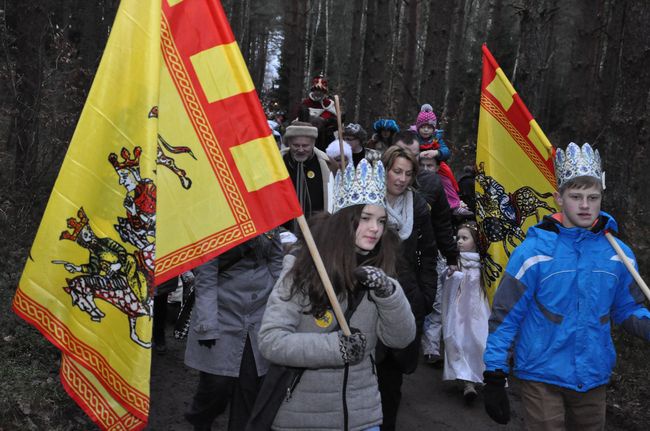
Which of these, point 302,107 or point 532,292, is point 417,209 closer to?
point 532,292

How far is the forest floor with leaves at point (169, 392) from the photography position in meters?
5.25

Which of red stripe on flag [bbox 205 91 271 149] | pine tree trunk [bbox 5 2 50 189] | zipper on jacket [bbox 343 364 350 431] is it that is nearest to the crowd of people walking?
zipper on jacket [bbox 343 364 350 431]

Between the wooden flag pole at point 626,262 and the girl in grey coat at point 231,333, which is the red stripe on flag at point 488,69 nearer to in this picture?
the wooden flag pole at point 626,262

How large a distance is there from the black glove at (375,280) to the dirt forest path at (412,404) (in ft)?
9.80

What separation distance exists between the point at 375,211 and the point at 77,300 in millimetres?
1427

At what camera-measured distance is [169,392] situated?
6277 mm

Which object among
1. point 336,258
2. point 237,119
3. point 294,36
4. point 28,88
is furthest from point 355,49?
point 336,258

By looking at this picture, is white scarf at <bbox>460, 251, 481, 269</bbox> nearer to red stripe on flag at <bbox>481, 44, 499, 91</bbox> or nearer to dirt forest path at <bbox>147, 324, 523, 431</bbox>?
dirt forest path at <bbox>147, 324, 523, 431</bbox>

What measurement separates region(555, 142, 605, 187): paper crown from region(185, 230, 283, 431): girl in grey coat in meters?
1.87

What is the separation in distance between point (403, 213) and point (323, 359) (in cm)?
232

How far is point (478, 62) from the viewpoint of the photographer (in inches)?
1320

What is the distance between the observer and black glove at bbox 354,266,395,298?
312 centimetres

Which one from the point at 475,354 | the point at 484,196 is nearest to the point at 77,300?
the point at 484,196

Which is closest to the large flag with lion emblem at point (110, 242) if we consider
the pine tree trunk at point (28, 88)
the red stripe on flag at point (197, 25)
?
the red stripe on flag at point (197, 25)
